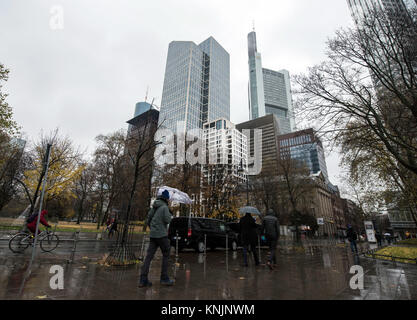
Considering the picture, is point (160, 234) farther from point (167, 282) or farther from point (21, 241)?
point (21, 241)

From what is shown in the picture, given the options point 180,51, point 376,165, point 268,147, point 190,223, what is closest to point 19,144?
point 190,223

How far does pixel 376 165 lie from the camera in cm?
1769

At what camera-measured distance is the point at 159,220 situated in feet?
16.6

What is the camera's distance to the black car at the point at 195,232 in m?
12.0

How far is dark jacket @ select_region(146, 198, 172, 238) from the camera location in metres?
4.99

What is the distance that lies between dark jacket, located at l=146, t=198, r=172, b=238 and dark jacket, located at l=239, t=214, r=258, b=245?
13.2 ft

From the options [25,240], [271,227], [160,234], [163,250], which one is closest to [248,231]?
[271,227]

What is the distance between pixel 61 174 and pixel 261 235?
71.0ft

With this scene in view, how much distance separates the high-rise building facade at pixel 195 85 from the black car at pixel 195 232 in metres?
112

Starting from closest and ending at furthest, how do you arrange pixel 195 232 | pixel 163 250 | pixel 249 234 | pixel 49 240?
pixel 163 250, pixel 249 234, pixel 49 240, pixel 195 232

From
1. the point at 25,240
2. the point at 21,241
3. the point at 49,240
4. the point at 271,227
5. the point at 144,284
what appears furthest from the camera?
the point at 49,240

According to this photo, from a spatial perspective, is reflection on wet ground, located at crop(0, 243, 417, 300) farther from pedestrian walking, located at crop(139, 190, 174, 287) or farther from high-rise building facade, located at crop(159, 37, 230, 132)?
high-rise building facade, located at crop(159, 37, 230, 132)

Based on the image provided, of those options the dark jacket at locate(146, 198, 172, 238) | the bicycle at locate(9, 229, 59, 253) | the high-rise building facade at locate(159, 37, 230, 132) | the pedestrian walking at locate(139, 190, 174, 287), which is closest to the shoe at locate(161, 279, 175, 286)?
the pedestrian walking at locate(139, 190, 174, 287)

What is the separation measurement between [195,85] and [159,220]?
148 meters
